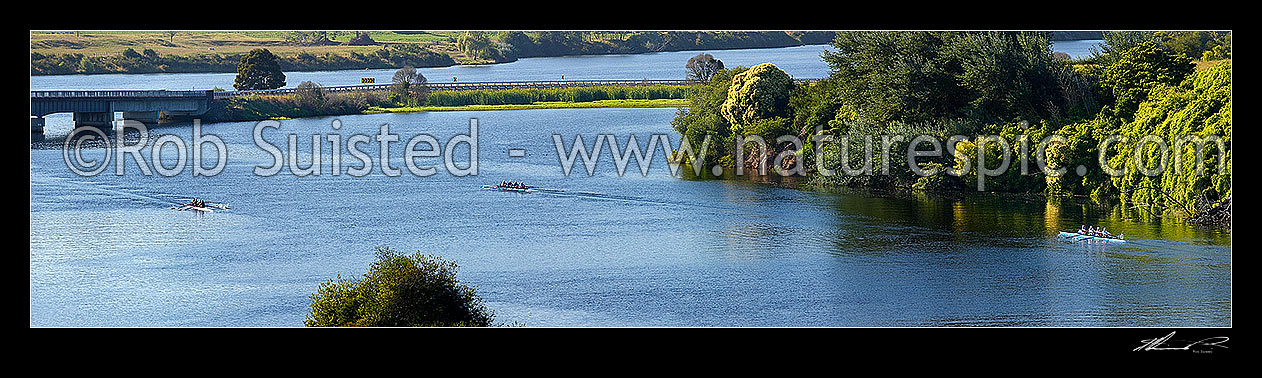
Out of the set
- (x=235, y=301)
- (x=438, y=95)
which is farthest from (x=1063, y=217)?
(x=438, y=95)

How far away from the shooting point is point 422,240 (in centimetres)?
5100

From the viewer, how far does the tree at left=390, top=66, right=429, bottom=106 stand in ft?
353

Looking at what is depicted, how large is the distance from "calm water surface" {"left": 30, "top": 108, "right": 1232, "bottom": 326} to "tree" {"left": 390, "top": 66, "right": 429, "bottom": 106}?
3769 centimetres

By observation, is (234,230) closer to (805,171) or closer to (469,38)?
(805,171)

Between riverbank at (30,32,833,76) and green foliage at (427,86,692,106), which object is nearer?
green foliage at (427,86,692,106)

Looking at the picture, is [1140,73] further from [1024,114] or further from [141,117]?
[141,117]

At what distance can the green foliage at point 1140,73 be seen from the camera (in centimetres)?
5750

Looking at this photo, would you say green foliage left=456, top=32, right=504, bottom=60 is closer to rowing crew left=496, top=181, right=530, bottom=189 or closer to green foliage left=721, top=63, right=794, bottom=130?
green foliage left=721, top=63, right=794, bottom=130

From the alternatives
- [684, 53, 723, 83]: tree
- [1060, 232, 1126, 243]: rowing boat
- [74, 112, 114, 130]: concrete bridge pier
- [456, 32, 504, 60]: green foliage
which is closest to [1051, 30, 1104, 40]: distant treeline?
[684, 53, 723, 83]: tree

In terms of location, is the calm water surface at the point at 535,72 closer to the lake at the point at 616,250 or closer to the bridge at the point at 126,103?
the bridge at the point at 126,103

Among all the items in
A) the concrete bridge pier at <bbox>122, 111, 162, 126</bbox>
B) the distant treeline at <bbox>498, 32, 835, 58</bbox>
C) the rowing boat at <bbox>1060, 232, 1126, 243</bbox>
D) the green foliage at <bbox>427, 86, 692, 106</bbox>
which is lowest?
the rowing boat at <bbox>1060, 232, 1126, 243</bbox>

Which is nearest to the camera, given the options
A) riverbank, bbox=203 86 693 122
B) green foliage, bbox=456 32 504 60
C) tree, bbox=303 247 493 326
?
tree, bbox=303 247 493 326

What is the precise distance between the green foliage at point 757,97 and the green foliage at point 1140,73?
18325 millimetres
